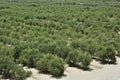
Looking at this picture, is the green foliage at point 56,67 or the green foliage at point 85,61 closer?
the green foliage at point 56,67

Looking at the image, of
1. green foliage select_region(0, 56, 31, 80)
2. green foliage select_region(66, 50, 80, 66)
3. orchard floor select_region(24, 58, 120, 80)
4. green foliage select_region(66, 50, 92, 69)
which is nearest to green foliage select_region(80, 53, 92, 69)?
green foliage select_region(66, 50, 92, 69)

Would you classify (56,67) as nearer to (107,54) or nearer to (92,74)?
(92,74)

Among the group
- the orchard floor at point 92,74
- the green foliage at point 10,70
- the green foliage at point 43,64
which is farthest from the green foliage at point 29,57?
the green foliage at point 10,70

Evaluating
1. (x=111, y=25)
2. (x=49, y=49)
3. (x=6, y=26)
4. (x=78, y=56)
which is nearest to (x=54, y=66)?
(x=78, y=56)

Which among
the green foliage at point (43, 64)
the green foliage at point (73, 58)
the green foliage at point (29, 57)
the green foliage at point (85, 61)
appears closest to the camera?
the green foliage at point (43, 64)

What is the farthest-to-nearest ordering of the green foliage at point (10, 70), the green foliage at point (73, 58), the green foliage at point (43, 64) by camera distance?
the green foliage at point (73, 58) < the green foliage at point (43, 64) < the green foliage at point (10, 70)

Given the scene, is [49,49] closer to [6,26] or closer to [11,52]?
[11,52]

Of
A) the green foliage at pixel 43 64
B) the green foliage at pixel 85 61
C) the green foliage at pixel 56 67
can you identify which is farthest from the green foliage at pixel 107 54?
the green foliage at pixel 43 64

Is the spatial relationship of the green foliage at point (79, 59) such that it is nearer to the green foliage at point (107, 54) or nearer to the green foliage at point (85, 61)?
the green foliage at point (85, 61)

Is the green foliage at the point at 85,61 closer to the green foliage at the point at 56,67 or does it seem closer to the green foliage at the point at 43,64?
the green foliage at the point at 56,67

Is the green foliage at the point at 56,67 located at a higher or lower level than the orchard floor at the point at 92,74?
higher

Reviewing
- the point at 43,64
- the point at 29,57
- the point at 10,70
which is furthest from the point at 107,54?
the point at 10,70

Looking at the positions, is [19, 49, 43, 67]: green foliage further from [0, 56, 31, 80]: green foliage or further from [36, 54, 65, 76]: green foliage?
[0, 56, 31, 80]: green foliage
